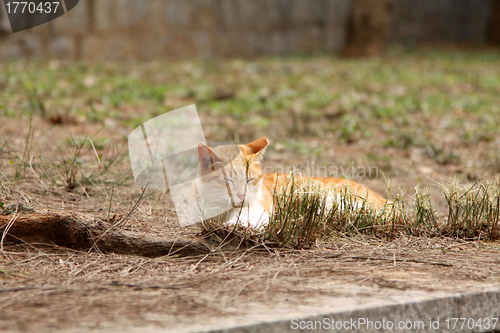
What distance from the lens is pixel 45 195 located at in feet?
9.98

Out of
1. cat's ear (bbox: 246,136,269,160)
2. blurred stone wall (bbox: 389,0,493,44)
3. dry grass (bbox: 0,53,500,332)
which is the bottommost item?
dry grass (bbox: 0,53,500,332)

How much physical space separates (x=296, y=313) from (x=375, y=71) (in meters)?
8.04

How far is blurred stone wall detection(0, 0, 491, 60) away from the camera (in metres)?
8.70

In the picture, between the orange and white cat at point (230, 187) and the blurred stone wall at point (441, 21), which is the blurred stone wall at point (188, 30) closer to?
the blurred stone wall at point (441, 21)

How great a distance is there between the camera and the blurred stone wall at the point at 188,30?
28.6ft

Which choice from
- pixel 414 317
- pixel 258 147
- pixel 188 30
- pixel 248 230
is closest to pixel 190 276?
pixel 248 230

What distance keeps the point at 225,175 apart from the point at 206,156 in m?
0.13

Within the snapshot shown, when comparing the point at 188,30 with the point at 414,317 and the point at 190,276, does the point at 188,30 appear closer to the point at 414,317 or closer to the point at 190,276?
the point at 190,276

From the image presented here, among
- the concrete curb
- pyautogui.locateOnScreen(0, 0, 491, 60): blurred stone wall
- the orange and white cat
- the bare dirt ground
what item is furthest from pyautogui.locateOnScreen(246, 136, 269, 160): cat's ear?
pyautogui.locateOnScreen(0, 0, 491, 60): blurred stone wall

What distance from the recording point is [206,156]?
266cm

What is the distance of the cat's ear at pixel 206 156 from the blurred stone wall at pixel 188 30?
21.5 ft

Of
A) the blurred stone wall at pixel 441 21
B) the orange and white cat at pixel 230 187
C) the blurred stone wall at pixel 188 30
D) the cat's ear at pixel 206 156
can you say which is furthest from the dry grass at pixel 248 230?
the blurred stone wall at pixel 441 21

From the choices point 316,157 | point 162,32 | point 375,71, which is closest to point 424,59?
point 375,71

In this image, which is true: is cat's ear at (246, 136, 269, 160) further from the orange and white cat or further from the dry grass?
the dry grass
